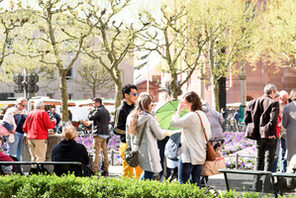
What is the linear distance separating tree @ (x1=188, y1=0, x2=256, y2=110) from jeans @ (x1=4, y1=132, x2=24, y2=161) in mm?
16884

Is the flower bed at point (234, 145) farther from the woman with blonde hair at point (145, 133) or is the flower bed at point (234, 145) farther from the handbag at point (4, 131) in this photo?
the woman with blonde hair at point (145, 133)

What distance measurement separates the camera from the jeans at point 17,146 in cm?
1282

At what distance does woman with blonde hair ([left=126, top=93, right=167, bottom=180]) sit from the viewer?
7488 millimetres

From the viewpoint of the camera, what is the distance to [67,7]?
2317 centimetres

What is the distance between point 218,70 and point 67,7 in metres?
14.0

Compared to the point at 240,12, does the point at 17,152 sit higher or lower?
lower

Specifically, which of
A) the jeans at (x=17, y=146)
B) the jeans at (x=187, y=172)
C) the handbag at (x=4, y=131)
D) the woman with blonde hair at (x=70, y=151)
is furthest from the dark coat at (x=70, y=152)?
the jeans at (x=17, y=146)

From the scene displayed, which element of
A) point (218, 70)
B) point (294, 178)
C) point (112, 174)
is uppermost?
point (218, 70)

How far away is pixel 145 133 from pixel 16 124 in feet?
20.7

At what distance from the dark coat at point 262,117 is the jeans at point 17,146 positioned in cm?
604

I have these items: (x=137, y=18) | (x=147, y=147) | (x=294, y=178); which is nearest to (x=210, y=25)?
(x=137, y=18)

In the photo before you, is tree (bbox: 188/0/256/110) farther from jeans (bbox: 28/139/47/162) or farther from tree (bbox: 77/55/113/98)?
tree (bbox: 77/55/113/98)

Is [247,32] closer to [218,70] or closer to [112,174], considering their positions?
[218,70]

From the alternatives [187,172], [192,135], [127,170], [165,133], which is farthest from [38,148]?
[192,135]
